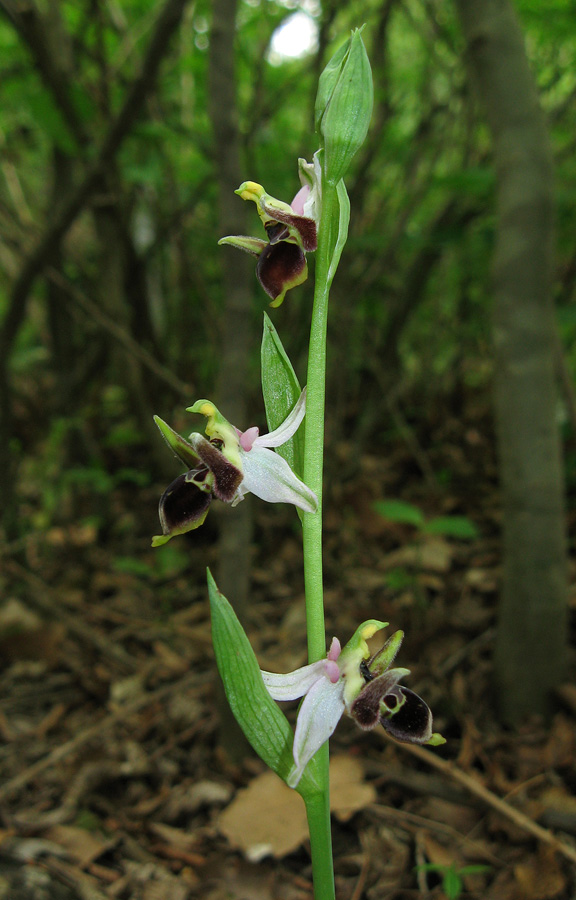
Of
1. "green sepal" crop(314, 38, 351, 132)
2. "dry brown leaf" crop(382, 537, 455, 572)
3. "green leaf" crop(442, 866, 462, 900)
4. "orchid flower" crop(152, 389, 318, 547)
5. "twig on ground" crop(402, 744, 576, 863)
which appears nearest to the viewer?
"orchid flower" crop(152, 389, 318, 547)

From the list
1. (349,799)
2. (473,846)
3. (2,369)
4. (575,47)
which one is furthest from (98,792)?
(575,47)

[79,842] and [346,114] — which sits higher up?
[346,114]

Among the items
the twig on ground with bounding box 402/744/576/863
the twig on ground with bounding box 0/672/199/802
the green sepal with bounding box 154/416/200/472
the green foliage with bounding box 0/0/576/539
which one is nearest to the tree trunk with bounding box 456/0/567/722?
the green foliage with bounding box 0/0/576/539

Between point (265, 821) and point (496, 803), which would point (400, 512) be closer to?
point (496, 803)

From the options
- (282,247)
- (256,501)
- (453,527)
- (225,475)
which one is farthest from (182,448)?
(256,501)

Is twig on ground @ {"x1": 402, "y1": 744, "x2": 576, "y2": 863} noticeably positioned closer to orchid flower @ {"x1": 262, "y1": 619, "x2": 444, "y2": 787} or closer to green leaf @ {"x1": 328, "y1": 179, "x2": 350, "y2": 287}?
orchid flower @ {"x1": 262, "y1": 619, "x2": 444, "y2": 787}
